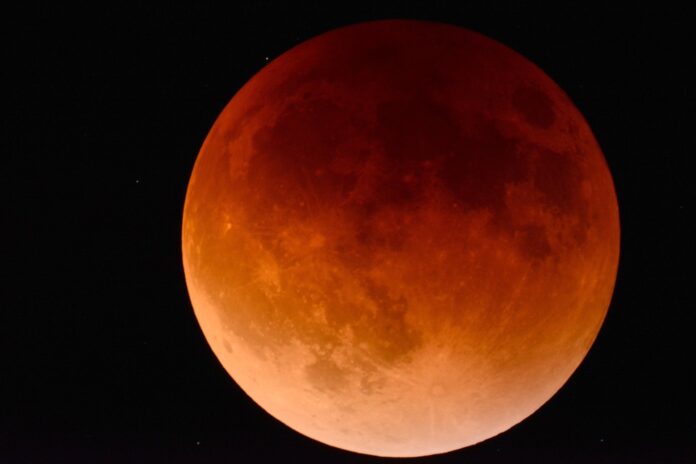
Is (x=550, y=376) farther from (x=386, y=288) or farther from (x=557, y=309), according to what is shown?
(x=386, y=288)

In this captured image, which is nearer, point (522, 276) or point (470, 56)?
point (522, 276)

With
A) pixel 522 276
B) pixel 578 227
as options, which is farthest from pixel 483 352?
pixel 578 227

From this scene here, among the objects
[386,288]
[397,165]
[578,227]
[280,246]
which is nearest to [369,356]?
[386,288]

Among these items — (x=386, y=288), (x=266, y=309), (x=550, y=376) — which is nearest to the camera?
(x=386, y=288)

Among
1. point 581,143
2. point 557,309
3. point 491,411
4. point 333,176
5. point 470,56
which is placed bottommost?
point 491,411

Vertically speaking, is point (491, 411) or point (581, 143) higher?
point (581, 143)

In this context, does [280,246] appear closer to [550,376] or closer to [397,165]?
[397,165]

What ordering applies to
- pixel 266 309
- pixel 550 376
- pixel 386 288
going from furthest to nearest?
pixel 550 376
pixel 266 309
pixel 386 288
